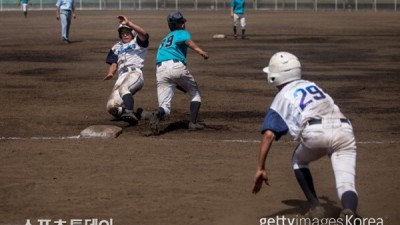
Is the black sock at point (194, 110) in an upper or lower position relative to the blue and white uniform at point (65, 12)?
upper

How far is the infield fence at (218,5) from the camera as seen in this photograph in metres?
74.1

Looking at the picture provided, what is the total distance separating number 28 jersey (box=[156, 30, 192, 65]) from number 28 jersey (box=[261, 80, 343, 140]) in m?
6.52

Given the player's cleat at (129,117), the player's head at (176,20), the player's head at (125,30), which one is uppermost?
the player's head at (176,20)

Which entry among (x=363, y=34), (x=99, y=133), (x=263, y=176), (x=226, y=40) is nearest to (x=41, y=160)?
(x=99, y=133)

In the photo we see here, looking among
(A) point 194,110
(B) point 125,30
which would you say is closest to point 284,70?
(A) point 194,110

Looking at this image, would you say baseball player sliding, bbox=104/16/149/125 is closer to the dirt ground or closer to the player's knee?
the dirt ground

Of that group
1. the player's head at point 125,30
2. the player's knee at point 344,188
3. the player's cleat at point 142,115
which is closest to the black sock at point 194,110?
the player's cleat at point 142,115

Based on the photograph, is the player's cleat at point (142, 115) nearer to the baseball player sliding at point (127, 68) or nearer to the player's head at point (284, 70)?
the baseball player sliding at point (127, 68)

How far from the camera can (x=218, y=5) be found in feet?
258

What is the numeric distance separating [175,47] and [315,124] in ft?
22.2

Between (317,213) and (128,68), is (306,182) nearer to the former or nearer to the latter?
(317,213)

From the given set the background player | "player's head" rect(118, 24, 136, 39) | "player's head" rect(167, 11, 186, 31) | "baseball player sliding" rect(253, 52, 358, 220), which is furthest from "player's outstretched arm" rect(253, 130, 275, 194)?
"player's head" rect(118, 24, 136, 39)

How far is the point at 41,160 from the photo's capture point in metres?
12.8

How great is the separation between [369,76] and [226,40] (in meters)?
15.1
